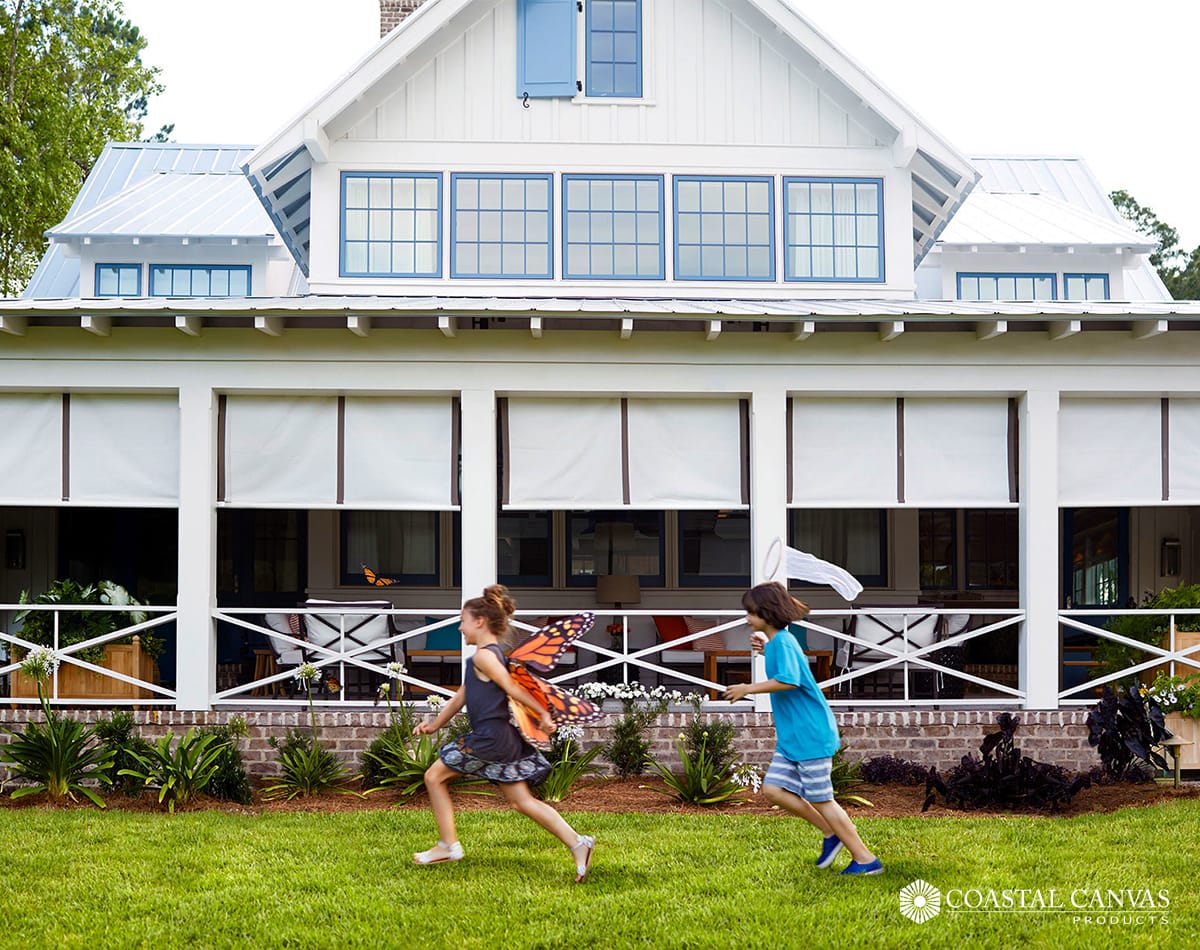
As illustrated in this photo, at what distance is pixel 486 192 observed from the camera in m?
12.4

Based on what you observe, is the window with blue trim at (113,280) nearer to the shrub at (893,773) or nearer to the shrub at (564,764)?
the shrub at (564,764)

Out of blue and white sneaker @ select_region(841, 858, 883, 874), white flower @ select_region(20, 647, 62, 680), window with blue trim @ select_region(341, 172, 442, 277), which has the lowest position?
blue and white sneaker @ select_region(841, 858, 883, 874)

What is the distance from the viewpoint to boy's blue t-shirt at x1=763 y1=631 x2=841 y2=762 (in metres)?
6.38

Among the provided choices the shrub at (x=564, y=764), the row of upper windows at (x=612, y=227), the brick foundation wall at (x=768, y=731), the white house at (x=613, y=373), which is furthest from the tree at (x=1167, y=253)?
A: the shrub at (x=564, y=764)

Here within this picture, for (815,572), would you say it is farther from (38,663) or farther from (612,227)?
(38,663)

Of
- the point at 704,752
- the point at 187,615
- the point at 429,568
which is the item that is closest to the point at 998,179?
the point at 429,568

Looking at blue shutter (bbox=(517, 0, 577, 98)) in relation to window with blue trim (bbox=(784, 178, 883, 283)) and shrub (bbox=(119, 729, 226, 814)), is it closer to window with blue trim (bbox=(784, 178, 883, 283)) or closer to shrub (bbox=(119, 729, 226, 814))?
window with blue trim (bbox=(784, 178, 883, 283))

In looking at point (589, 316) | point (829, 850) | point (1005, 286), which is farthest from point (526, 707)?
point (1005, 286)

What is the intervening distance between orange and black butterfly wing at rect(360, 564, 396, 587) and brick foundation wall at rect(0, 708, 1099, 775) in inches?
160

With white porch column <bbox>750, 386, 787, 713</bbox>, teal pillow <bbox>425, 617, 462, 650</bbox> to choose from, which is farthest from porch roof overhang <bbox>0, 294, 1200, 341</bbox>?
teal pillow <bbox>425, 617, 462, 650</bbox>

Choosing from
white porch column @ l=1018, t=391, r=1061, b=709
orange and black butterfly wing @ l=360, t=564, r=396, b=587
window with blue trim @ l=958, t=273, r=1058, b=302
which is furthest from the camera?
window with blue trim @ l=958, t=273, r=1058, b=302

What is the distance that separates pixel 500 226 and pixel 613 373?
9.33 feet

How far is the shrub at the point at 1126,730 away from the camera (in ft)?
29.1

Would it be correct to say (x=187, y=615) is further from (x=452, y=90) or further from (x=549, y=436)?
(x=452, y=90)
